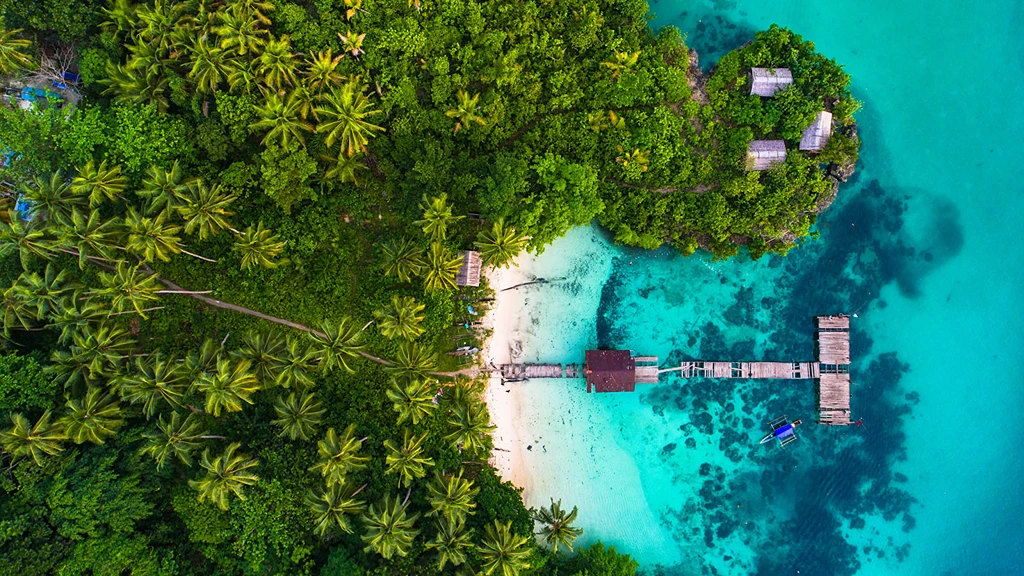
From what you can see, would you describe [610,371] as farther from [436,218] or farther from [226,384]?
[226,384]

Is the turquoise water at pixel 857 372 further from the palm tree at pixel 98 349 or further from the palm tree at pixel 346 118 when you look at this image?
the palm tree at pixel 98 349

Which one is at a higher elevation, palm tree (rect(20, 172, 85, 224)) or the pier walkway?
palm tree (rect(20, 172, 85, 224))

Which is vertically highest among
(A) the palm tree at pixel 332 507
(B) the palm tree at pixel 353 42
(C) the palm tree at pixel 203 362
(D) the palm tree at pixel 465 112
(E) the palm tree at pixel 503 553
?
(B) the palm tree at pixel 353 42

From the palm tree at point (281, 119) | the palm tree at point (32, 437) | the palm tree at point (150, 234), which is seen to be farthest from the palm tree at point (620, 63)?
the palm tree at point (32, 437)

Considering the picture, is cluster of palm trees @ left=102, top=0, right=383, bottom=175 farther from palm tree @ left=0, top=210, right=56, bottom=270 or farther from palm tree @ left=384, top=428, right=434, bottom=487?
palm tree @ left=384, top=428, right=434, bottom=487

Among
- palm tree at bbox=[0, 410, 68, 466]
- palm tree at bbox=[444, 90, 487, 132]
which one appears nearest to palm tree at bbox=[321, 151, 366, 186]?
palm tree at bbox=[444, 90, 487, 132]
